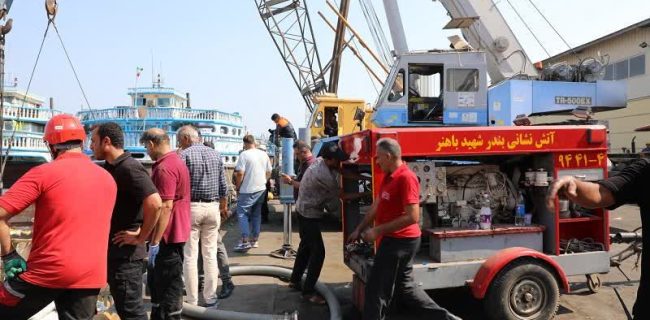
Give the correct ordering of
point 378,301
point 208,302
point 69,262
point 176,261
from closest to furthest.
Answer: point 69,262, point 378,301, point 176,261, point 208,302

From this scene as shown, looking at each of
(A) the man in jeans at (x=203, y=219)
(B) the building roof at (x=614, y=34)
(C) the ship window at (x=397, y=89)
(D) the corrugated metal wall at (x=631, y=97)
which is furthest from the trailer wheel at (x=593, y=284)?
(D) the corrugated metal wall at (x=631, y=97)

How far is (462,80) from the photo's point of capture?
8586mm

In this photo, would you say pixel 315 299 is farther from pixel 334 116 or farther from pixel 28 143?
pixel 28 143

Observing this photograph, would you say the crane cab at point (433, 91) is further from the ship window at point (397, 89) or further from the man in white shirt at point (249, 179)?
the man in white shirt at point (249, 179)

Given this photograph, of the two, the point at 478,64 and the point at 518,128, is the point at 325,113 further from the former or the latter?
the point at 518,128

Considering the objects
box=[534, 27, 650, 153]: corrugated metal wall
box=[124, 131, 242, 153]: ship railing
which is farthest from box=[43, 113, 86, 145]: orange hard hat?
box=[124, 131, 242, 153]: ship railing

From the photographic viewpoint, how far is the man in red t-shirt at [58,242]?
2.57m

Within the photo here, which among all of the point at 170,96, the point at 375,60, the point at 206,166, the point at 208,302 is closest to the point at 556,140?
the point at 206,166

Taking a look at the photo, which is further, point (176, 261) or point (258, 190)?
point (258, 190)

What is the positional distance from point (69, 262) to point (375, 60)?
550 inches

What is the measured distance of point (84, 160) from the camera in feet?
9.36

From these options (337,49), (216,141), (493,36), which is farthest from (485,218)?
(216,141)

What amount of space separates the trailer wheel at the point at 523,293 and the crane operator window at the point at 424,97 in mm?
4578

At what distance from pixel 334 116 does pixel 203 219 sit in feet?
24.7
